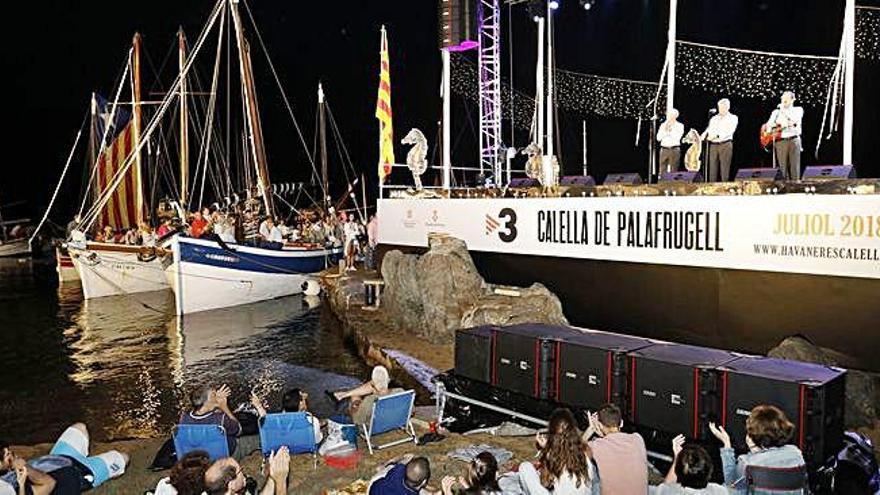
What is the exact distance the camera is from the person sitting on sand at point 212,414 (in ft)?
25.4

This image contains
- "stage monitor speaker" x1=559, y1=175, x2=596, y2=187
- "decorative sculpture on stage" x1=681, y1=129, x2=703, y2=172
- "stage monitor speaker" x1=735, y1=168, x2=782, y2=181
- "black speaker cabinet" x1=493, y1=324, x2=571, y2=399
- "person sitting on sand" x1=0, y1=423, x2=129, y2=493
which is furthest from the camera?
"stage monitor speaker" x1=559, y1=175, x2=596, y2=187

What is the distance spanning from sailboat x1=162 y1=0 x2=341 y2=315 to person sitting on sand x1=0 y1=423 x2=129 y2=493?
1762cm

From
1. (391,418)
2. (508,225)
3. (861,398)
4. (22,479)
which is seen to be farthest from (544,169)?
(22,479)

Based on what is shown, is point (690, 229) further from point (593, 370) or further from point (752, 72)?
point (752, 72)

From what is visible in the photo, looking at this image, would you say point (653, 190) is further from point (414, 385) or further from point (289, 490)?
point (289, 490)

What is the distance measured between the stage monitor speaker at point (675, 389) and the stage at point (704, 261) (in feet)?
10.3

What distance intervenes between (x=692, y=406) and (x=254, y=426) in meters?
4.95

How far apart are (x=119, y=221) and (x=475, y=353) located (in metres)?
30.3

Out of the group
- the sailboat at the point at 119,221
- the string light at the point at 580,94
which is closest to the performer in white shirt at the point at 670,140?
the string light at the point at 580,94

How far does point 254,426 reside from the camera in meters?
8.80

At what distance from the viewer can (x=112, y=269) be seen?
2998cm

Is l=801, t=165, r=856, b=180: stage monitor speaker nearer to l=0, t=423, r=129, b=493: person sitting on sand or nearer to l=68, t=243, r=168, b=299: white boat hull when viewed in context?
l=0, t=423, r=129, b=493: person sitting on sand

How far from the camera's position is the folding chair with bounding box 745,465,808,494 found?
17.7 feet

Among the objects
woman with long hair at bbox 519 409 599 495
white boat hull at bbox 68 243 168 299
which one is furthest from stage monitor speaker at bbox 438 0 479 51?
white boat hull at bbox 68 243 168 299
